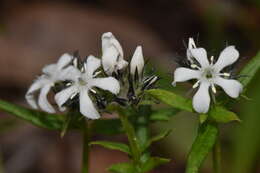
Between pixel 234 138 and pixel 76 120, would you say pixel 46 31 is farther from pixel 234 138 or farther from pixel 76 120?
pixel 76 120

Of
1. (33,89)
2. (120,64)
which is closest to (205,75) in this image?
(120,64)

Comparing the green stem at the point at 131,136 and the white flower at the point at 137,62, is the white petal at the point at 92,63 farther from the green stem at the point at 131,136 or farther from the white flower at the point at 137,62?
the green stem at the point at 131,136

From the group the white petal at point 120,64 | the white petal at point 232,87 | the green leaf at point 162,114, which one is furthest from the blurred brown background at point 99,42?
the white petal at point 120,64

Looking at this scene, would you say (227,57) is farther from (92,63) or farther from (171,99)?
(92,63)

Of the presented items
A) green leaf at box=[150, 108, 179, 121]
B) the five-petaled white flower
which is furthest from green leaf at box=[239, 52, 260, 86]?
green leaf at box=[150, 108, 179, 121]

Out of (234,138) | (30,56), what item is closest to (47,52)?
(30,56)

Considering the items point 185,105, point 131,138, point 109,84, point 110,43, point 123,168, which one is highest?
point 110,43
